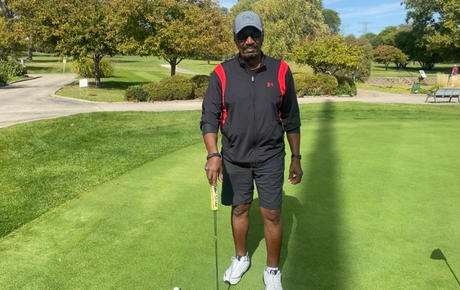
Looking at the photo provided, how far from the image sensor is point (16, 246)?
11.7 ft

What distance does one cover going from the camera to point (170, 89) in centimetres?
1830

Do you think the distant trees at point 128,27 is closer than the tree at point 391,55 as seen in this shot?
Yes

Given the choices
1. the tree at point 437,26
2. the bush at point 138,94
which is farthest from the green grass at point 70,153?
the tree at point 437,26

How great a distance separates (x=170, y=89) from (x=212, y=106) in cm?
1593

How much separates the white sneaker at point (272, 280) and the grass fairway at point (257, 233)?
0.23 feet

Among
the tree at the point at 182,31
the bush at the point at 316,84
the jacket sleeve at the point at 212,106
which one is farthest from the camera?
the bush at the point at 316,84

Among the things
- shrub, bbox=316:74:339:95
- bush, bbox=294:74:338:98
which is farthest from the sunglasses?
shrub, bbox=316:74:339:95

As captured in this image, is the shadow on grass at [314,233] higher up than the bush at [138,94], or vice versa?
the bush at [138,94]

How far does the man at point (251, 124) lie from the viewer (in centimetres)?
267

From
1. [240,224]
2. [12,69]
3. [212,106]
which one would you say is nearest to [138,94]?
[240,224]

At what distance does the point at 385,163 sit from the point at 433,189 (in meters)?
1.25

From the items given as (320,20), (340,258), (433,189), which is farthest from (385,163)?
(320,20)

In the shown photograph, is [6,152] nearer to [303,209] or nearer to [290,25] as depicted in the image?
[303,209]

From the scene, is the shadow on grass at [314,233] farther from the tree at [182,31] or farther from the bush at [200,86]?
the tree at [182,31]
